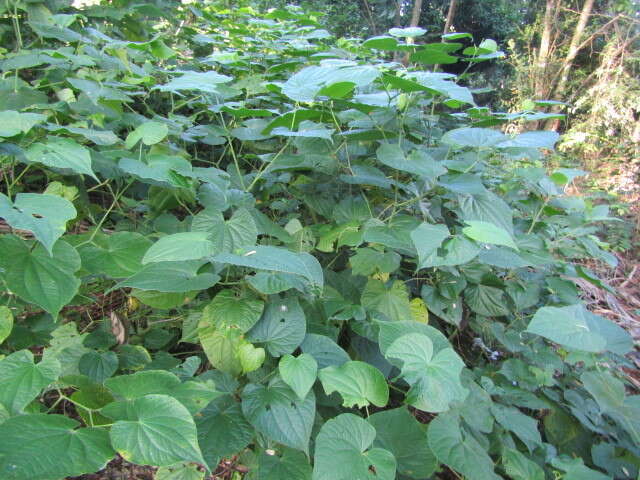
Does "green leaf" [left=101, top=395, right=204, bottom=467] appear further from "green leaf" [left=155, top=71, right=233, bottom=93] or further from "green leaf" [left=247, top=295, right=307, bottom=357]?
"green leaf" [left=155, top=71, right=233, bottom=93]

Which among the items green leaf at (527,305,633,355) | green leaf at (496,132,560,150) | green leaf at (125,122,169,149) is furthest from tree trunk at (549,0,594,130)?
green leaf at (125,122,169,149)

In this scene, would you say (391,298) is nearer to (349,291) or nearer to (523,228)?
(349,291)

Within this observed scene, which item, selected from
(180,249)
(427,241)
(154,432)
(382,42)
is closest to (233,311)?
(180,249)

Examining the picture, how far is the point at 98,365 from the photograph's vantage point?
2.78ft

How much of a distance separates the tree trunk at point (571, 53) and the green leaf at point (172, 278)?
7248 mm

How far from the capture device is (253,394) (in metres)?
0.73

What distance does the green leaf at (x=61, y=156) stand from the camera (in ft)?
2.51

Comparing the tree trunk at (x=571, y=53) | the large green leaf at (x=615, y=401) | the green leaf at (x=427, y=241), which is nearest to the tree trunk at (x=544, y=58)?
the tree trunk at (x=571, y=53)

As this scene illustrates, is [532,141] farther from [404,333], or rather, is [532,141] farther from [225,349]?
[225,349]

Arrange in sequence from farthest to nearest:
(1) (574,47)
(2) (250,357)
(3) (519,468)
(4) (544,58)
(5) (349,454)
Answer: (4) (544,58) < (1) (574,47) < (3) (519,468) < (2) (250,357) < (5) (349,454)

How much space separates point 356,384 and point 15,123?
842 millimetres

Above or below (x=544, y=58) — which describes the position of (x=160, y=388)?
below

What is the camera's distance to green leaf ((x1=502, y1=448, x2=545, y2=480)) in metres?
0.89

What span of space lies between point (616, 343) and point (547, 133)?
1.99 feet
